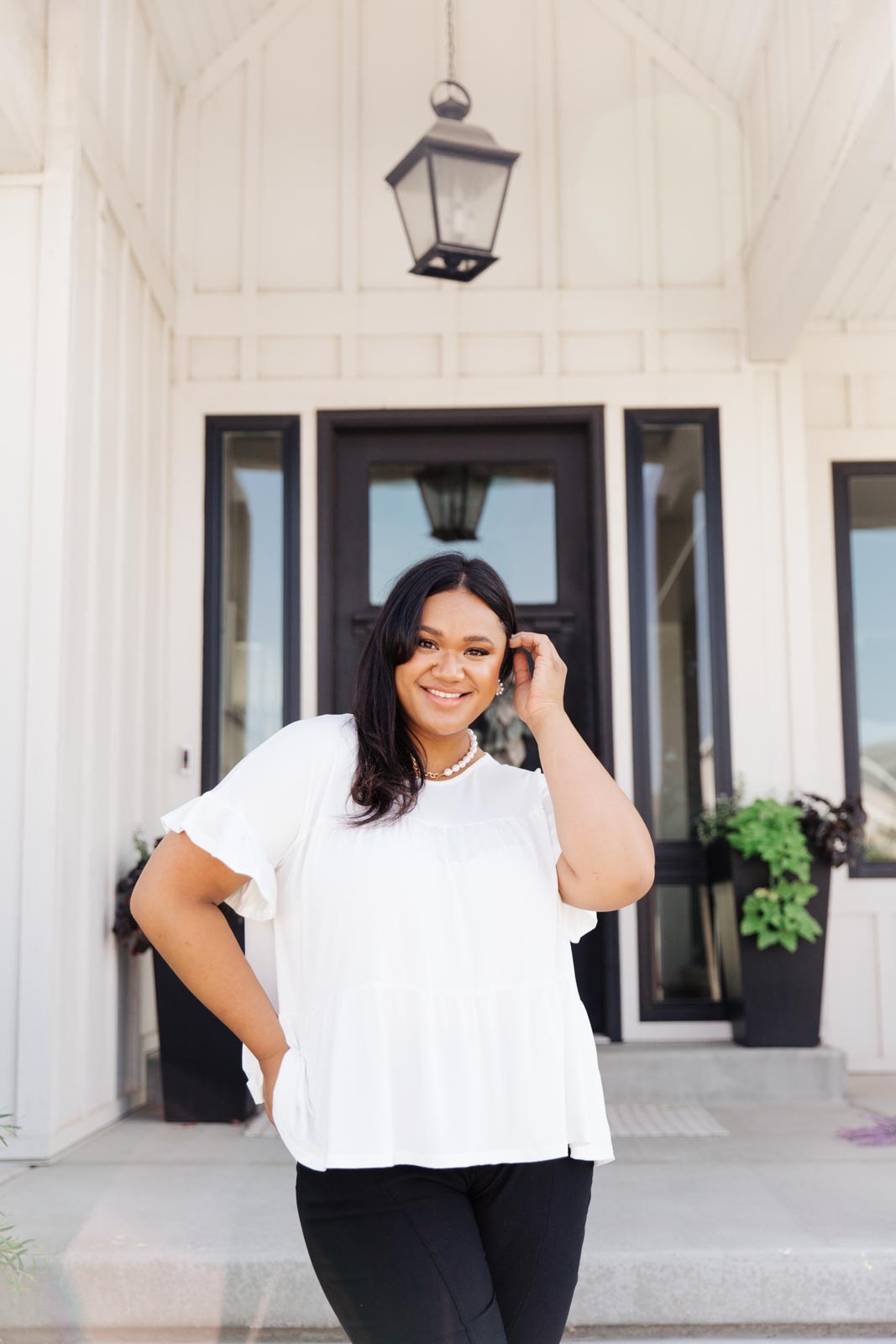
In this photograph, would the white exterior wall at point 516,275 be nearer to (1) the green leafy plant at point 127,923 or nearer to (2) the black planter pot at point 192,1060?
(1) the green leafy plant at point 127,923

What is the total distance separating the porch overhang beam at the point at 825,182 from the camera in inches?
136

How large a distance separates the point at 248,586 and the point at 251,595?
4 cm

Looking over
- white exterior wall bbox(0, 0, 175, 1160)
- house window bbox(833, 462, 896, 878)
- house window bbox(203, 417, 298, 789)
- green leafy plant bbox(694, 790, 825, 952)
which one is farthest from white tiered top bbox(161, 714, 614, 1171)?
house window bbox(833, 462, 896, 878)

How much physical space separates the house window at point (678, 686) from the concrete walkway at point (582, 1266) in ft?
5.70

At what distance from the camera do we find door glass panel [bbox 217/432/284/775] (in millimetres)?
5039

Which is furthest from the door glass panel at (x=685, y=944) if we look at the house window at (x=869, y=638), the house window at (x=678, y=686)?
the house window at (x=869, y=638)

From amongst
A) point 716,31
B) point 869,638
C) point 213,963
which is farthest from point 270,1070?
point 716,31

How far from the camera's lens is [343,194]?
523 centimetres

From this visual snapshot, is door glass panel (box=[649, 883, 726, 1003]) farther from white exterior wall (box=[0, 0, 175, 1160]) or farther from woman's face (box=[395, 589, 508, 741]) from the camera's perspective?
woman's face (box=[395, 589, 508, 741])

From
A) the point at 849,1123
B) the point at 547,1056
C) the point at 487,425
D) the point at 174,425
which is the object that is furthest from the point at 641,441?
the point at 547,1056

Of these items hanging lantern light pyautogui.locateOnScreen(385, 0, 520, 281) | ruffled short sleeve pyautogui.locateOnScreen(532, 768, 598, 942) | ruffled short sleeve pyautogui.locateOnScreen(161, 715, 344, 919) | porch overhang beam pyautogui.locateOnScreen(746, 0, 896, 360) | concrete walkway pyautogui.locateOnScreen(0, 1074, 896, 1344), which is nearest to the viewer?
ruffled short sleeve pyautogui.locateOnScreen(161, 715, 344, 919)

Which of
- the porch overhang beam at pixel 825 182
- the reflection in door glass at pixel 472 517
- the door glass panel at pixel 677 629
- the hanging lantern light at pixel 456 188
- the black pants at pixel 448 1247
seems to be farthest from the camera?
the reflection in door glass at pixel 472 517

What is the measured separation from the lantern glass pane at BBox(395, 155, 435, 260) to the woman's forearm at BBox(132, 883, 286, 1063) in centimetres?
286

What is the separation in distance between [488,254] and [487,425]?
1.40 m
